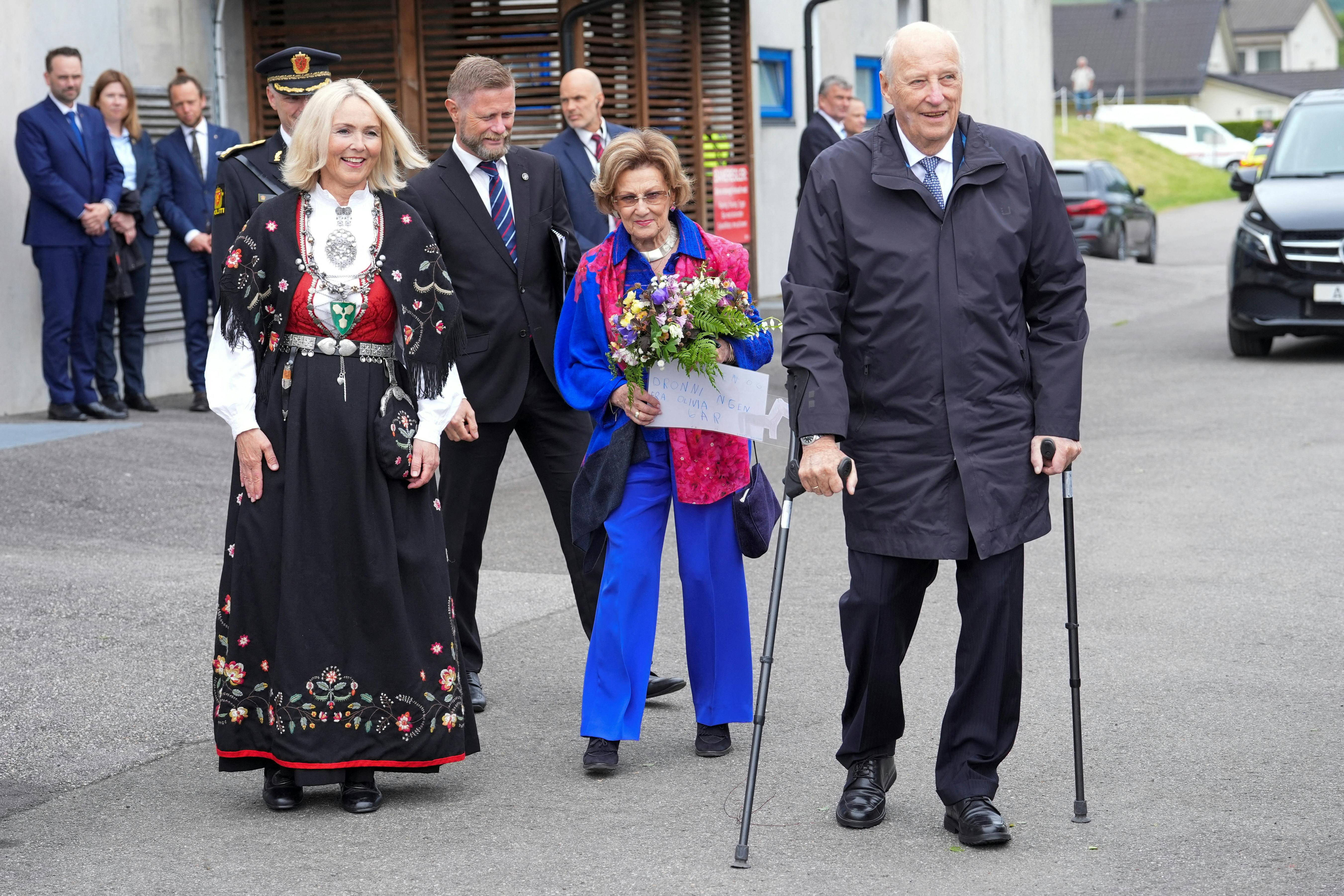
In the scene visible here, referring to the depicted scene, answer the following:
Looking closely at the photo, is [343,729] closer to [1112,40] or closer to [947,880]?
[947,880]

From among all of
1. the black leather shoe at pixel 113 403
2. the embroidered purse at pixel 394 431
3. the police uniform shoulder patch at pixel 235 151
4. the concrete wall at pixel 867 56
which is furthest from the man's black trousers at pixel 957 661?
the concrete wall at pixel 867 56

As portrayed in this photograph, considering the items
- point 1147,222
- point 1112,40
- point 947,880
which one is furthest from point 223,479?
point 1112,40

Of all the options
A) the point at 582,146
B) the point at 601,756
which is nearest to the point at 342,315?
the point at 601,756

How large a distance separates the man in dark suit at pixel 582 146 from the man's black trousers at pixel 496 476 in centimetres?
133

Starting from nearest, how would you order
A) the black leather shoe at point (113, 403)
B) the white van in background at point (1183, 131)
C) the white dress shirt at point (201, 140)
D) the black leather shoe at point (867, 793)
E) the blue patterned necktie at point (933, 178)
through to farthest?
the blue patterned necktie at point (933, 178), the black leather shoe at point (867, 793), the black leather shoe at point (113, 403), the white dress shirt at point (201, 140), the white van in background at point (1183, 131)

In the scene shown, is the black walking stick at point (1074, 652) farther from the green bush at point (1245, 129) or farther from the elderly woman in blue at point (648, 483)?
the green bush at point (1245, 129)

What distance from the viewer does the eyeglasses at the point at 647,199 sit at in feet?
18.0

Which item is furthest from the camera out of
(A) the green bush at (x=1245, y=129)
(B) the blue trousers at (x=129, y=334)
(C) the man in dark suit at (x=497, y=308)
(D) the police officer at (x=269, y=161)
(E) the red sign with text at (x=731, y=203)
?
(A) the green bush at (x=1245, y=129)

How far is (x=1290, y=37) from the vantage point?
387 feet

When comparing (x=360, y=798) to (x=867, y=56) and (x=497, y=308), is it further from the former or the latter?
(x=867, y=56)

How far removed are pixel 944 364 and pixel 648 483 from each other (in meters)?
1.25

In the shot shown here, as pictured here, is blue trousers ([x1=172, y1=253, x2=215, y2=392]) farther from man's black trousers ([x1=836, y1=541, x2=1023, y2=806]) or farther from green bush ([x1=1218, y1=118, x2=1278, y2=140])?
green bush ([x1=1218, y1=118, x2=1278, y2=140])

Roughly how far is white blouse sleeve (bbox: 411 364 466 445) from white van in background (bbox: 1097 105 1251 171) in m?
60.7

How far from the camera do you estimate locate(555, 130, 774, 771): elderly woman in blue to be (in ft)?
18.0
